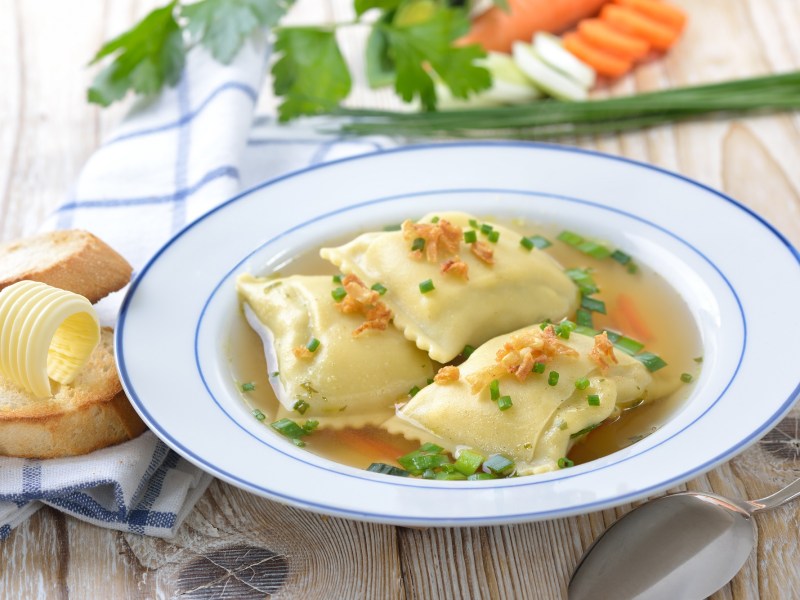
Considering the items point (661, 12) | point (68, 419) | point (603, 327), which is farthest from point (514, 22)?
point (68, 419)

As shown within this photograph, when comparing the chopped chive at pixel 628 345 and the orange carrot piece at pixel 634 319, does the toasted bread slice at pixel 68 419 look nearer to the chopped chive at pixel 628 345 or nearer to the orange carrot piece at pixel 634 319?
the chopped chive at pixel 628 345

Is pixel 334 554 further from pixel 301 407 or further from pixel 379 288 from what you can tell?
pixel 379 288

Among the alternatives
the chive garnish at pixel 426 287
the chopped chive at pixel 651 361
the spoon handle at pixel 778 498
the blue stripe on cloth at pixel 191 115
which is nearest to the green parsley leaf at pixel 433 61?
the blue stripe on cloth at pixel 191 115

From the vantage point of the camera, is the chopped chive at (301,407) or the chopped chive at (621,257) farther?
the chopped chive at (621,257)

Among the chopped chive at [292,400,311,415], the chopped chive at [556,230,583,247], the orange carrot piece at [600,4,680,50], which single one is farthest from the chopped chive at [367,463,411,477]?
the orange carrot piece at [600,4,680,50]

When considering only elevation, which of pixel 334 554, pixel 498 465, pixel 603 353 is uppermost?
pixel 603 353
